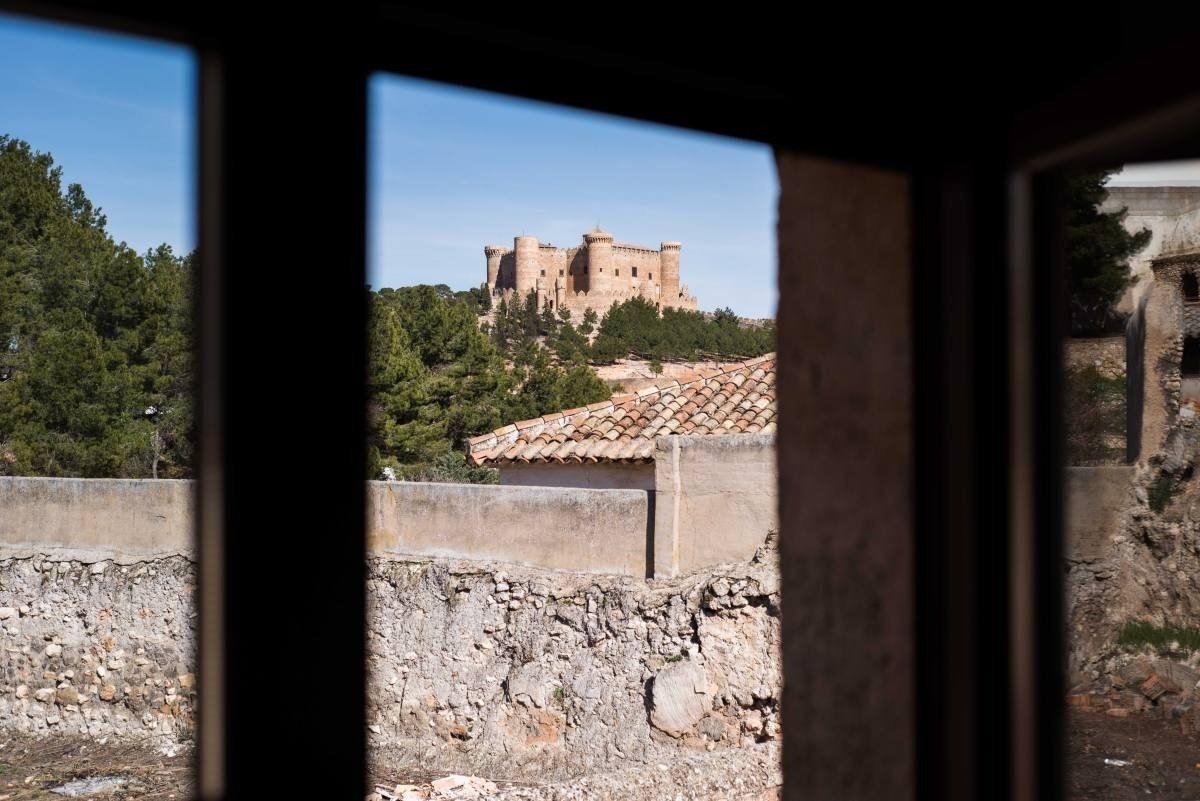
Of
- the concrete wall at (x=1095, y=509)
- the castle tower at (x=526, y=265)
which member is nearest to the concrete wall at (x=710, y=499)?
the concrete wall at (x=1095, y=509)

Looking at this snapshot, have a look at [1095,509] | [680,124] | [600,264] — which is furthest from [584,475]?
[600,264]

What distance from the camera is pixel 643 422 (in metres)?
10.5

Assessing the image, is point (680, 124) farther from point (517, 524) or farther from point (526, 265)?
point (526, 265)

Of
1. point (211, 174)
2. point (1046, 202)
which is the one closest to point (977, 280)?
point (1046, 202)

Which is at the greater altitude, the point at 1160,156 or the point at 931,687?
the point at 1160,156

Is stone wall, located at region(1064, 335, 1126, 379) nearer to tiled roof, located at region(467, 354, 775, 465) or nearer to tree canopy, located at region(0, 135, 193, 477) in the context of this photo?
tiled roof, located at region(467, 354, 775, 465)

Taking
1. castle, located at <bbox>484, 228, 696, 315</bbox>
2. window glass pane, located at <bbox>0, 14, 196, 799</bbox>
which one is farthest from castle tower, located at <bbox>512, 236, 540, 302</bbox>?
window glass pane, located at <bbox>0, 14, 196, 799</bbox>

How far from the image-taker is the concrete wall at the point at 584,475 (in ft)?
32.6

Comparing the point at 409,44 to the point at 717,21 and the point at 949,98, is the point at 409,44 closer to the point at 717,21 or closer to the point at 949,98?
the point at 717,21

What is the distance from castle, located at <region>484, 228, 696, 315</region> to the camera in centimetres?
5860

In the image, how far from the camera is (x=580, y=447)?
10.3 metres

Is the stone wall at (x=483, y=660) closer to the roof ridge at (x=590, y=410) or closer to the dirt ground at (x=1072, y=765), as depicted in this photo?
the dirt ground at (x=1072, y=765)

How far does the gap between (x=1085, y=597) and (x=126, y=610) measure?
30.8 ft

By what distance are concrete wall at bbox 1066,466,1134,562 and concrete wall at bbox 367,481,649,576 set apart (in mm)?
3924
